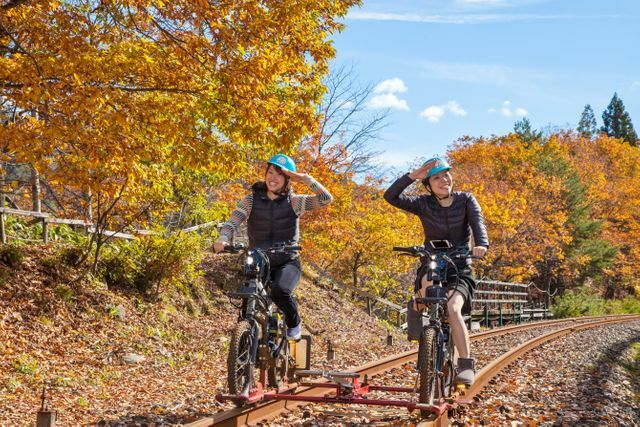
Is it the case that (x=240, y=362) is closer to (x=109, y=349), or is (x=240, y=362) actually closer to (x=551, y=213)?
(x=109, y=349)

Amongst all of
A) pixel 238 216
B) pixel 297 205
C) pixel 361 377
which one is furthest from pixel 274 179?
pixel 361 377

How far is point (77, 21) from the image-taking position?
780 centimetres

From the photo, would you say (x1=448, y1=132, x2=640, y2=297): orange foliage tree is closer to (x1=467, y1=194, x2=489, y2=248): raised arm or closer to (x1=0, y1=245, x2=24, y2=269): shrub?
(x1=0, y1=245, x2=24, y2=269): shrub

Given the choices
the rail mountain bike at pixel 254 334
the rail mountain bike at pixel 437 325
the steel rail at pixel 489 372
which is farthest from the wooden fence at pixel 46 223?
the rail mountain bike at pixel 437 325

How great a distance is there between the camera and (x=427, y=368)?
5234mm

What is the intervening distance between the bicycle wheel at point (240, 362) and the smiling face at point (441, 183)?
2.03m

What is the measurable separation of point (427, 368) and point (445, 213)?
1.45 meters

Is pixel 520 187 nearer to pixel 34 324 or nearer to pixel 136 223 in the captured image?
pixel 136 223

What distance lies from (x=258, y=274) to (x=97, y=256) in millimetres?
6737

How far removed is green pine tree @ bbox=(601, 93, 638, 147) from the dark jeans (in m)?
105

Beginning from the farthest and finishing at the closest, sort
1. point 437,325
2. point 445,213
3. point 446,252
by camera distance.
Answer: point 445,213
point 446,252
point 437,325

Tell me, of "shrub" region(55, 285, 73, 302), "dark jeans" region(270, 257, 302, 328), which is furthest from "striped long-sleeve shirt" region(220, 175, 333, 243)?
"shrub" region(55, 285, 73, 302)

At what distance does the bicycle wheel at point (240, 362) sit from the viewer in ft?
16.9

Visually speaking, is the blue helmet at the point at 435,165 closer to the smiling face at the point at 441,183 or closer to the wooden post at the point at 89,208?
the smiling face at the point at 441,183
